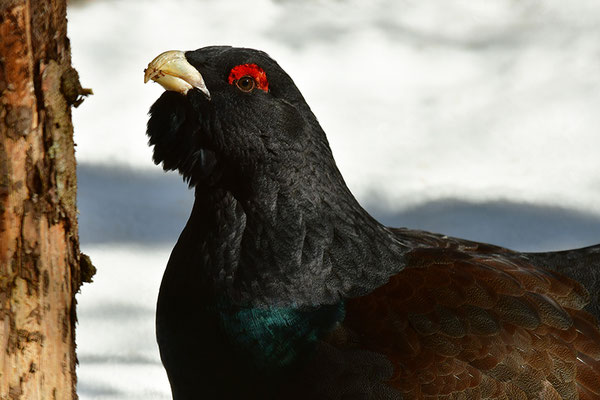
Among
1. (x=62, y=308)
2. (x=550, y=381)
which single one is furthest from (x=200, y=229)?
(x=550, y=381)

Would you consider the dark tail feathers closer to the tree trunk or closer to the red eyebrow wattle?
the red eyebrow wattle

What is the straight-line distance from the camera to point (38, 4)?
73.1 inches

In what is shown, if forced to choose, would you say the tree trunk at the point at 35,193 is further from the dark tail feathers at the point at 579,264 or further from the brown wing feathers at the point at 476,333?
the dark tail feathers at the point at 579,264

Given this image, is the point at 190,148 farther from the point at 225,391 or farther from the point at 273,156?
the point at 225,391

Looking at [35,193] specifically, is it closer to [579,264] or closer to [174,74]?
[174,74]

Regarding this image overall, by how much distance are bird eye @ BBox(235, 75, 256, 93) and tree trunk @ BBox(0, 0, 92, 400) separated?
534 mm

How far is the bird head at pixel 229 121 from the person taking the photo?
236 centimetres

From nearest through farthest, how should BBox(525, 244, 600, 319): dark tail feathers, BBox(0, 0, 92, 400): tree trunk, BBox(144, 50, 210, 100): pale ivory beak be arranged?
BBox(0, 0, 92, 400): tree trunk
BBox(144, 50, 210, 100): pale ivory beak
BBox(525, 244, 600, 319): dark tail feathers

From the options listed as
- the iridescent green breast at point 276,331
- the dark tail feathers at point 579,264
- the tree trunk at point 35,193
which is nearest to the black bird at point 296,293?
the iridescent green breast at point 276,331

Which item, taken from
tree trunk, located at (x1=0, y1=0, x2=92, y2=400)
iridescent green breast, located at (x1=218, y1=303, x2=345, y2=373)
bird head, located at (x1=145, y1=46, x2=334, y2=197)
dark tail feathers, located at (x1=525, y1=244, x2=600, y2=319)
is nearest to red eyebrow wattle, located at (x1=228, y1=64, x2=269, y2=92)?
bird head, located at (x1=145, y1=46, x2=334, y2=197)

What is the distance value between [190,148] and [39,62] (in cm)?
61

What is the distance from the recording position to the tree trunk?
1.86m

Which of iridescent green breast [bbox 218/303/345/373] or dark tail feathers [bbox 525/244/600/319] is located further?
dark tail feathers [bbox 525/244/600/319]

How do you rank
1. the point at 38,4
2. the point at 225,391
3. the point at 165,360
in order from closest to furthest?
the point at 38,4 < the point at 225,391 < the point at 165,360
